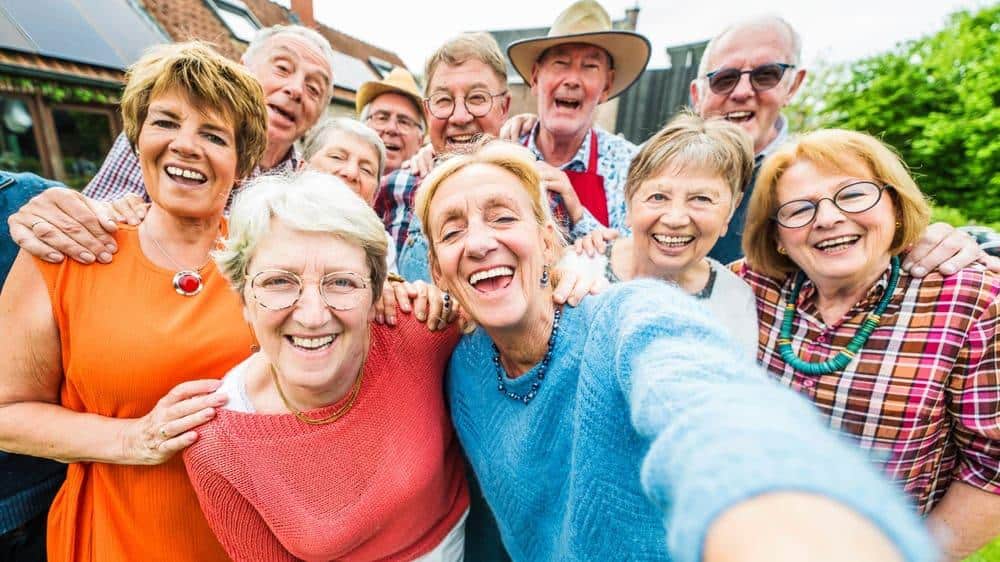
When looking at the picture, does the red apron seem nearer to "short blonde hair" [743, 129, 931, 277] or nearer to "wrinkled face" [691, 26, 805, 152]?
"wrinkled face" [691, 26, 805, 152]

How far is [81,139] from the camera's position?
868 cm

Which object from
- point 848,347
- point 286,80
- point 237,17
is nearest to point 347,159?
point 286,80

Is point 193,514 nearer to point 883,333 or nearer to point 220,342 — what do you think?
point 220,342

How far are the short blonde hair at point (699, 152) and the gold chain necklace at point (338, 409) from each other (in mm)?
1487

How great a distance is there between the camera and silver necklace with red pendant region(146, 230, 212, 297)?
1.58 metres

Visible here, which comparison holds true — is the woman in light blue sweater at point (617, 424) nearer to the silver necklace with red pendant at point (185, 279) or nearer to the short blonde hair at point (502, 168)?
the short blonde hair at point (502, 168)

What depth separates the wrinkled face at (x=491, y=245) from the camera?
144 cm

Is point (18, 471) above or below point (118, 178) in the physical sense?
below

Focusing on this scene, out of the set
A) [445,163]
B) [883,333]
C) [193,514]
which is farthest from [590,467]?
[193,514]

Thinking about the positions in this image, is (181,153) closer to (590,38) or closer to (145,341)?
(145,341)

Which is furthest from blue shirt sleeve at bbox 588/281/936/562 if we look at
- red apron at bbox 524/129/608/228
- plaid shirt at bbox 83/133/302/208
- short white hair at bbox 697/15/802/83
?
plaid shirt at bbox 83/133/302/208

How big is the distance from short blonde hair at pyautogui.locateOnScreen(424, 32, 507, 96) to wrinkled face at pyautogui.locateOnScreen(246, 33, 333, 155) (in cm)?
87

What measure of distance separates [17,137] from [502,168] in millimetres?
10657

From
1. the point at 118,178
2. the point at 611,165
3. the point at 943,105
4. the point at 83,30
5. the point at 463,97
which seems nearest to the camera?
the point at 118,178
